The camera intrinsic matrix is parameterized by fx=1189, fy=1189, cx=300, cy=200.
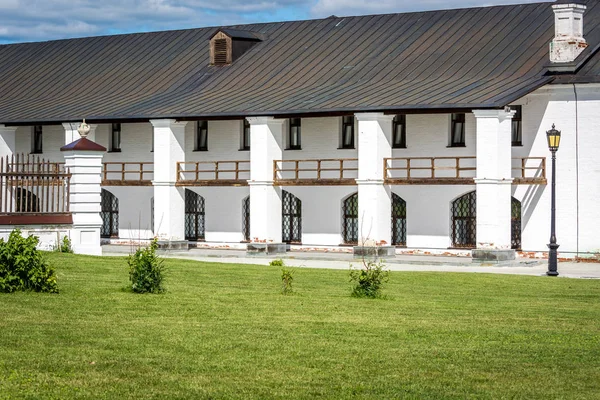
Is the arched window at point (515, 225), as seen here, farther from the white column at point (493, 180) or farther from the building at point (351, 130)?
the white column at point (493, 180)

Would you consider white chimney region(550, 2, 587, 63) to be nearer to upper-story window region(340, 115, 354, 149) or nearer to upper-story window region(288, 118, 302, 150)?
upper-story window region(340, 115, 354, 149)

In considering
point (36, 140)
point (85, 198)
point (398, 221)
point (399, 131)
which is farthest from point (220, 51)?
point (85, 198)

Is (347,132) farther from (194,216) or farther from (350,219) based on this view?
(194,216)

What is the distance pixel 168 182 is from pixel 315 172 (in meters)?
5.07

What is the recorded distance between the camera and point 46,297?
16.1 meters

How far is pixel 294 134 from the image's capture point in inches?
1583

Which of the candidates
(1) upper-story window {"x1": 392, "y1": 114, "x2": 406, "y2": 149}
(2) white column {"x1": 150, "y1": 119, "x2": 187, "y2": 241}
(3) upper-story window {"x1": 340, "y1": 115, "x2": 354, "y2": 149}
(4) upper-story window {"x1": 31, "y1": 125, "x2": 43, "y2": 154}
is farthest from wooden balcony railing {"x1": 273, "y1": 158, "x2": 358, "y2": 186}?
(4) upper-story window {"x1": 31, "y1": 125, "x2": 43, "y2": 154}

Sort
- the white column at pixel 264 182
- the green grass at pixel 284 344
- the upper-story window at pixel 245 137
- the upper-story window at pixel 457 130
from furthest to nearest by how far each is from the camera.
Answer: the upper-story window at pixel 245 137 → the white column at pixel 264 182 → the upper-story window at pixel 457 130 → the green grass at pixel 284 344

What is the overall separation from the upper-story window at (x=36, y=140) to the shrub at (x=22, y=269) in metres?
30.5

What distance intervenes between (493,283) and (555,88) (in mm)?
13214

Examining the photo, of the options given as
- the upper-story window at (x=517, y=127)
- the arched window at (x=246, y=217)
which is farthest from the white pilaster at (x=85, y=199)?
the arched window at (x=246, y=217)

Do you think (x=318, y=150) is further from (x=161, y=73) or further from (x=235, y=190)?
(x=161, y=73)

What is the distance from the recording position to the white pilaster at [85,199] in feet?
81.4

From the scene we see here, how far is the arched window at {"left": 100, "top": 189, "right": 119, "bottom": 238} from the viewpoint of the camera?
4409 cm
